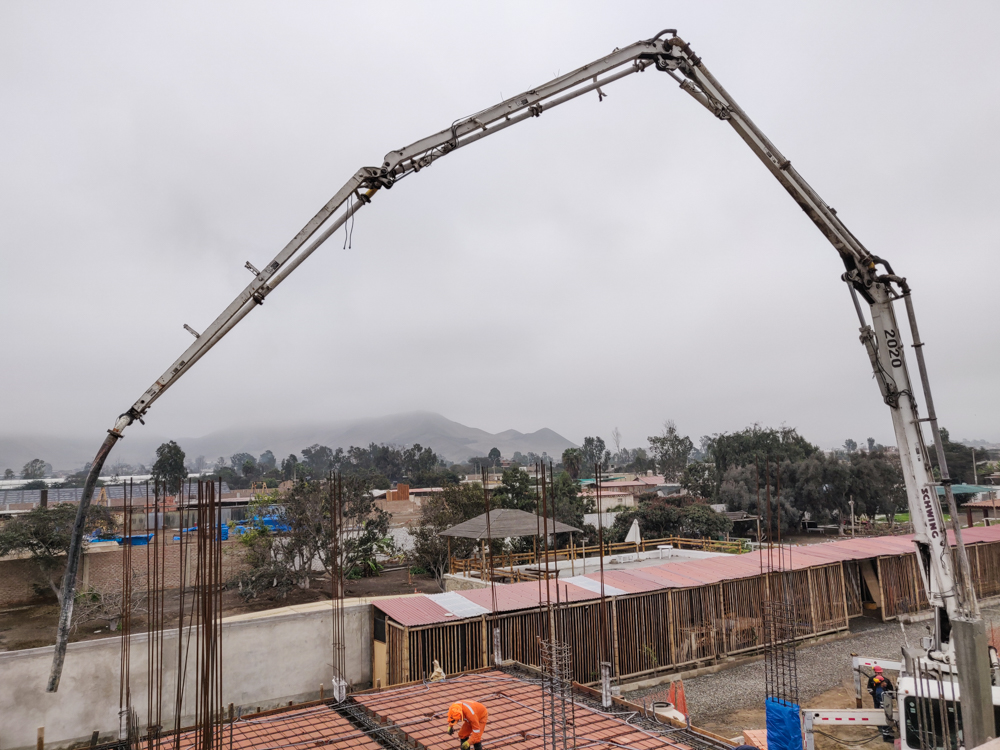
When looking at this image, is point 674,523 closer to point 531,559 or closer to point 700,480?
point 531,559

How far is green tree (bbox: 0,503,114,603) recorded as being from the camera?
71.5ft

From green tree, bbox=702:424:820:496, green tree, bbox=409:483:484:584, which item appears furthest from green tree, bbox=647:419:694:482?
green tree, bbox=409:483:484:584

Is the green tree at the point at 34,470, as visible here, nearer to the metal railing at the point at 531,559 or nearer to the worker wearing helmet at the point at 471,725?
the metal railing at the point at 531,559

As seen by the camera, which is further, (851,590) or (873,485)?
(873,485)

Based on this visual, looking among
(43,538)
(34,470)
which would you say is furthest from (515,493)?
(34,470)

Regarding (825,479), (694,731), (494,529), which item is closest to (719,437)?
(825,479)

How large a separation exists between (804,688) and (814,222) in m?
9.87

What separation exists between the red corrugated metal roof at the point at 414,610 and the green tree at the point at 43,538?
49.8ft

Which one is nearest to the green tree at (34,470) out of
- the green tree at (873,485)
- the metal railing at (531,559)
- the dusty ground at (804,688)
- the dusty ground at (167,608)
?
the dusty ground at (167,608)

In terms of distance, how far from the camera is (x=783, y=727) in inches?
312

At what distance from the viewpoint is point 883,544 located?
1895 centimetres

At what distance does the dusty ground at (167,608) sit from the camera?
19.4 metres

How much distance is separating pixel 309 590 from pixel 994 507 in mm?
36416

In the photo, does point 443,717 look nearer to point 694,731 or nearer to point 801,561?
point 694,731
